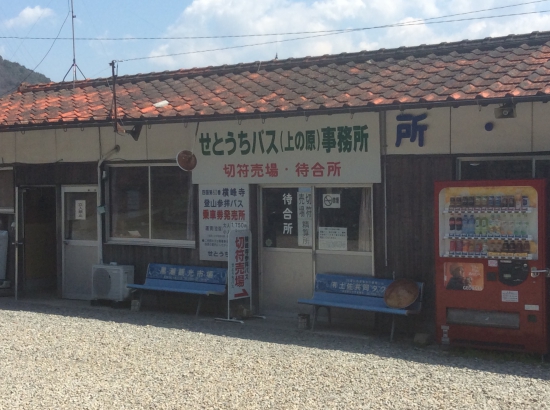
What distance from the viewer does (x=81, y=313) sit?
9.84 meters

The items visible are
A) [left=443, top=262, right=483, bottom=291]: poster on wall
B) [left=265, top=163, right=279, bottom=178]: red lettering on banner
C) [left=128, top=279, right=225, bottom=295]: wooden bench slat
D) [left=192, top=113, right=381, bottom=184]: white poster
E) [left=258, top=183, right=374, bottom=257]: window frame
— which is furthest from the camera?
[left=128, top=279, right=225, bottom=295]: wooden bench slat

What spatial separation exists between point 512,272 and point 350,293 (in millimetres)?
2308

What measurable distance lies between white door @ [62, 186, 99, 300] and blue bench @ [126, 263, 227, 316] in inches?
57.7

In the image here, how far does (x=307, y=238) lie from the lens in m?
9.27

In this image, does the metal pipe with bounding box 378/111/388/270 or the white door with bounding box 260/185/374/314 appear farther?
the white door with bounding box 260/185/374/314

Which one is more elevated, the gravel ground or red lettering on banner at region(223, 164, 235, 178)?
red lettering on banner at region(223, 164, 235, 178)

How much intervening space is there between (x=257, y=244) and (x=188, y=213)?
129 cm

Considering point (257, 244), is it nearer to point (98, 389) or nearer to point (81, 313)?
point (81, 313)

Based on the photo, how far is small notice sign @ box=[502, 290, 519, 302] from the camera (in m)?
7.06

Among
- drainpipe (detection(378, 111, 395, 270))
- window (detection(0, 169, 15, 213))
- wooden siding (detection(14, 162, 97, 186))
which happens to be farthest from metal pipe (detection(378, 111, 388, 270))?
window (detection(0, 169, 15, 213))

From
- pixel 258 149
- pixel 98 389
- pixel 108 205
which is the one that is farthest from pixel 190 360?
pixel 108 205

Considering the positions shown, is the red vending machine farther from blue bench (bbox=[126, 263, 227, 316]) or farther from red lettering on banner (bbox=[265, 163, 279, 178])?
blue bench (bbox=[126, 263, 227, 316])

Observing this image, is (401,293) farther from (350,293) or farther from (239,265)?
(239,265)

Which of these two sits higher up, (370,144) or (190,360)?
(370,144)
